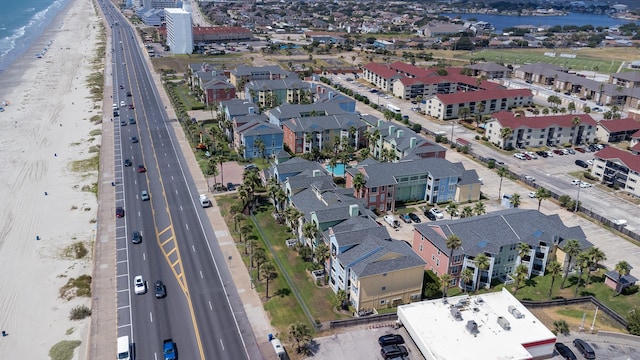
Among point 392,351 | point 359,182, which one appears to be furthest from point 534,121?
point 392,351

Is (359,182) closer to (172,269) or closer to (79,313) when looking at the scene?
(172,269)

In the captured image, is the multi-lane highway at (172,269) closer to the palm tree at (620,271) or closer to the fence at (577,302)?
the fence at (577,302)

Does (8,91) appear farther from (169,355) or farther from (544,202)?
(544,202)

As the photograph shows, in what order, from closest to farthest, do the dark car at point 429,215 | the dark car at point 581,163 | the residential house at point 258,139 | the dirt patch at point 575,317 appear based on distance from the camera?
the dirt patch at point 575,317, the dark car at point 429,215, the residential house at point 258,139, the dark car at point 581,163

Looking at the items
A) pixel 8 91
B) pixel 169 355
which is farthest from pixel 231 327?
pixel 8 91

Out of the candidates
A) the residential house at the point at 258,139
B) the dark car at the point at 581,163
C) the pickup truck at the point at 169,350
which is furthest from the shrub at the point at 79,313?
the dark car at the point at 581,163

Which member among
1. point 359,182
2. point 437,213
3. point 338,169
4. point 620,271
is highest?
point 359,182
